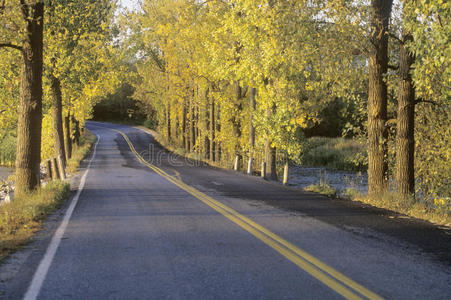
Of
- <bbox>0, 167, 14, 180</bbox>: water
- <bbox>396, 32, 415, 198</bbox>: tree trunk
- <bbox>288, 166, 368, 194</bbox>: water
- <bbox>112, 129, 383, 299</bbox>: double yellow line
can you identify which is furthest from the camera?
<bbox>0, 167, 14, 180</bbox>: water

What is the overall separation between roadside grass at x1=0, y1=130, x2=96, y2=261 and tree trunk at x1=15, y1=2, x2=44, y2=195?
0.67m

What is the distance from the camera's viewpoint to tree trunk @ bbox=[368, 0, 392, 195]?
13289 mm

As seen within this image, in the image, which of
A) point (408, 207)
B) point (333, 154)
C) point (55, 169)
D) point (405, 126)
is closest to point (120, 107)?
point (333, 154)

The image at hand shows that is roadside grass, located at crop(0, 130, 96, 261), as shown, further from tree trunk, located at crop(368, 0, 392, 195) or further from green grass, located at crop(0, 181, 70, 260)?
tree trunk, located at crop(368, 0, 392, 195)

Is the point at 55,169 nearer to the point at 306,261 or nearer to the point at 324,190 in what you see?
the point at 324,190

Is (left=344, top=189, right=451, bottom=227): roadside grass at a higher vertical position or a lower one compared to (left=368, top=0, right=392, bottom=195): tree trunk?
lower

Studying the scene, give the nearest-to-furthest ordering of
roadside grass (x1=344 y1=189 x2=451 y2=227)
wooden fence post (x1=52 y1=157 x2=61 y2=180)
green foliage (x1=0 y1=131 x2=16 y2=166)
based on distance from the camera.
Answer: roadside grass (x1=344 y1=189 x2=451 y2=227), wooden fence post (x1=52 y1=157 x2=61 y2=180), green foliage (x1=0 y1=131 x2=16 y2=166)

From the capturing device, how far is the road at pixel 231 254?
204 inches

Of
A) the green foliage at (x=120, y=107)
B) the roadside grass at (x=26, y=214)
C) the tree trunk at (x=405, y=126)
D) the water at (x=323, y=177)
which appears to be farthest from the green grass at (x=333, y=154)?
the green foliage at (x=120, y=107)

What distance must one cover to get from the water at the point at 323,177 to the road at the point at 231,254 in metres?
Result: 14.3

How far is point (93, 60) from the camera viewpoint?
2475 centimetres

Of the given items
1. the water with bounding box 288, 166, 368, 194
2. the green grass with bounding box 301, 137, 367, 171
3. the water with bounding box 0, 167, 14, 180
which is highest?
the green grass with bounding box 301, 137, 367, 171

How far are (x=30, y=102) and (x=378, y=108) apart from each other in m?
10.1

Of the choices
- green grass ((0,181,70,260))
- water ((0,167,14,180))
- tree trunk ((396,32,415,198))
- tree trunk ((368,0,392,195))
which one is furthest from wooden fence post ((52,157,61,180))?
water ((0,167,14,180))
